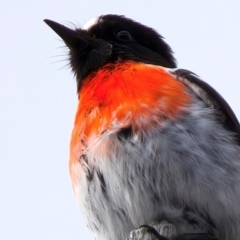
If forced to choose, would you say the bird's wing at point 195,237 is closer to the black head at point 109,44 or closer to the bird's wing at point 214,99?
the bird's wing at point 214,99

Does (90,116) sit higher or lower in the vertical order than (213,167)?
higher

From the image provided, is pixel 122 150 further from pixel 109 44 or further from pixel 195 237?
pixel 109 44

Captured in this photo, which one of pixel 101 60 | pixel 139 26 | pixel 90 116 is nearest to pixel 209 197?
pixel 90 116

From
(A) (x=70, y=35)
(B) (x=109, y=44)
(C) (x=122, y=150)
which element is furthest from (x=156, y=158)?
(A) (x=70, y=35)

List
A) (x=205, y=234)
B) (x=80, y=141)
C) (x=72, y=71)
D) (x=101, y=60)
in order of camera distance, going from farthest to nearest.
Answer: (x=72, y=71) < (x=101, y=60) < (x=80, y=141) < (x=205, y=234)

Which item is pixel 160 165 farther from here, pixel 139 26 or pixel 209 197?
pixel 139 26

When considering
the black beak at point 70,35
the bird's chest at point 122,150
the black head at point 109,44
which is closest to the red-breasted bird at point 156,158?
the bird's chest at point 122,150

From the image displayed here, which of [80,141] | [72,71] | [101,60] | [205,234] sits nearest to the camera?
[205,234]
